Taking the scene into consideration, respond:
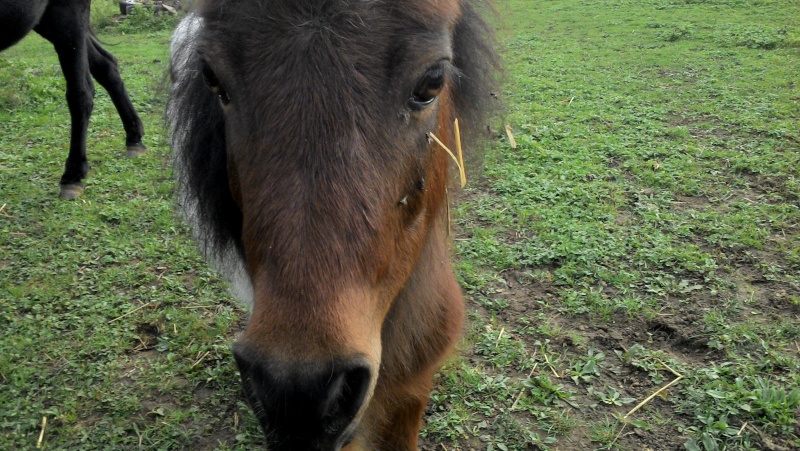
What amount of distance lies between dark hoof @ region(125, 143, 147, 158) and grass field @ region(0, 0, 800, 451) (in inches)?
5.6

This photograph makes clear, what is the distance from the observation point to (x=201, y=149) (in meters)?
2.36

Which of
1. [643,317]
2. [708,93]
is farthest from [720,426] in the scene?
[708,93]

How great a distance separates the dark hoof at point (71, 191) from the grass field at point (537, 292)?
115 millimetres

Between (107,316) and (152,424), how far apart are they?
1.13 metres

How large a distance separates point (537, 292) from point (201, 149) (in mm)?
2472

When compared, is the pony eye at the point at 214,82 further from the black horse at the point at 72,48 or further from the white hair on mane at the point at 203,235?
the black horse at the point at 72,48

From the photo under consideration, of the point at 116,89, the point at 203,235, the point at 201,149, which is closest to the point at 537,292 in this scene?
the point at 203,235

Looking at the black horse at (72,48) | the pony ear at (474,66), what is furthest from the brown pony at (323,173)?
the black horse at (72,48)

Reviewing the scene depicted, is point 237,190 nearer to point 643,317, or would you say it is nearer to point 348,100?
point 348,100

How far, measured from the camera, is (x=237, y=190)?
1816 mm

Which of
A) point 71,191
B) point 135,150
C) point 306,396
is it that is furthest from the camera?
point 135,150

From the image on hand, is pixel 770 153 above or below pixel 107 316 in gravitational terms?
above

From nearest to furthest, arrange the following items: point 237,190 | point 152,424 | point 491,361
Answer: point 237,190, point 152,424, point 491,361

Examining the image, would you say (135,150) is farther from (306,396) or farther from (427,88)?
(306,396)
